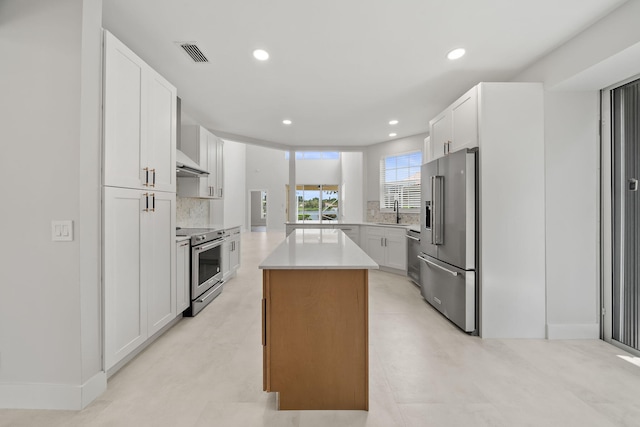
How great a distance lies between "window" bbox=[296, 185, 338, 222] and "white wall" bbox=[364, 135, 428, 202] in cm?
535

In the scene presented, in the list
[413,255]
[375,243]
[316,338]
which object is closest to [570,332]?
[413,255]

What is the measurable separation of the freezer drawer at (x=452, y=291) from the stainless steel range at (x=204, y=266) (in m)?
2.71

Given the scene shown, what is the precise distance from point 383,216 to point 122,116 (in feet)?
16.2

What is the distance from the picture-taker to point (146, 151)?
7.30 feet

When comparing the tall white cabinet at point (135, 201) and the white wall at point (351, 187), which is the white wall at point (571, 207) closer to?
the tall white cabinet at point (135, 201)

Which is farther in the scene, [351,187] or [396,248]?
[351,187]

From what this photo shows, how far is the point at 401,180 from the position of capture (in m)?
5.69

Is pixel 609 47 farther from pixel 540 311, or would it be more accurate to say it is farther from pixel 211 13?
pixel 211 13

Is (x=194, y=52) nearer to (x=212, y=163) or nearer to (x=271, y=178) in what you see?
(x=212, y=163)

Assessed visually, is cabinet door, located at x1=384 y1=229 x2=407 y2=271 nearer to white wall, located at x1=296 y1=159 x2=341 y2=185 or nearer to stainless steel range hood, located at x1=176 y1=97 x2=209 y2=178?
stainless steel range hood, located at x1=176 y1=97 x2=209 y2=178

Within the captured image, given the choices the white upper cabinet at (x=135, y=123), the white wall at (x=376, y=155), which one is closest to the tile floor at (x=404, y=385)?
the white upper cabinet at (x=135, y=123)

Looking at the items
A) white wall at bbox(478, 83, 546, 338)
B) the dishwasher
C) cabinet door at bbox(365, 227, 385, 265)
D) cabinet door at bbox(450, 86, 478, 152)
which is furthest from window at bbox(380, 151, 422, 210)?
white wall at bbox(478, 83, 546, 338)

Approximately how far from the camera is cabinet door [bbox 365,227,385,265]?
209 inches

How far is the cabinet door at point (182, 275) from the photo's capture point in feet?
9.09
